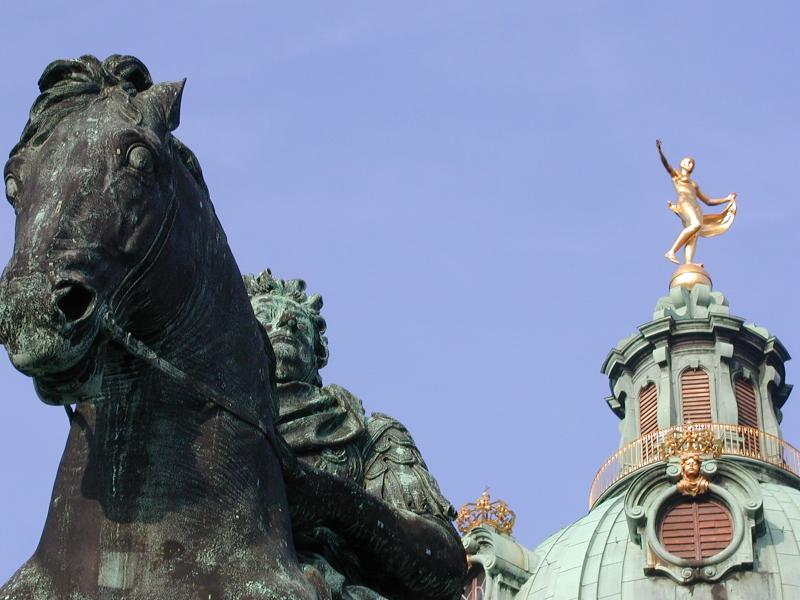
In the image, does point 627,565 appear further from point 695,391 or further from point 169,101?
point 169,101

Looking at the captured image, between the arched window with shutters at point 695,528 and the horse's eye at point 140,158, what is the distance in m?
63.2

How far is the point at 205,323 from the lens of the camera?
31.3ft

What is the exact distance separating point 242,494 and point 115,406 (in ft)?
1.82

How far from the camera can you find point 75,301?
877 centimetres

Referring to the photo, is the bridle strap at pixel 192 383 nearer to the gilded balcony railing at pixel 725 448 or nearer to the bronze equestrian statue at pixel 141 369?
the bronze equestrian statue at pixel 141 369

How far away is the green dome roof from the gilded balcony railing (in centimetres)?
165

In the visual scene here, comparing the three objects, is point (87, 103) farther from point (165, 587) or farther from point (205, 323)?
point (165, 587)

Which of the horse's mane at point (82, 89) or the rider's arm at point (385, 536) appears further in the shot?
the rider's arm at point (385, 536)

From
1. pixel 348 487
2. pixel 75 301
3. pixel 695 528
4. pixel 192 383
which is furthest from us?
pixel 695 528

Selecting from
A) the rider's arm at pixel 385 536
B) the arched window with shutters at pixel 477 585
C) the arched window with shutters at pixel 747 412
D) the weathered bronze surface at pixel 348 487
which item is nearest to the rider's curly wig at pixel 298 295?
the weathered bronze surface at pixel 348 487

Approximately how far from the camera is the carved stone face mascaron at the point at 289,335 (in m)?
11.1

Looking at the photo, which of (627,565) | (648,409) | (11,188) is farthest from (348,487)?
(648,409)

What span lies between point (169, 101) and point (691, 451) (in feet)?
214

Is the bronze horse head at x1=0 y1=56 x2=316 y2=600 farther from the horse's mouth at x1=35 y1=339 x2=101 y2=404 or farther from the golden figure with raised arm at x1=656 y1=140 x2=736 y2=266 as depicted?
the golden figure with raised arm at x1=656 y1=140 x2=736 y2=266
